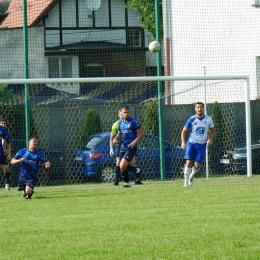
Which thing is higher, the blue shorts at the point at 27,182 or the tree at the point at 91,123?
the tree at the point at 91,123

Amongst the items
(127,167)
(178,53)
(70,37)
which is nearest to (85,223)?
(127,167)

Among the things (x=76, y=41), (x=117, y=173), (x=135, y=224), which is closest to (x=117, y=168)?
(x=117, y=173)

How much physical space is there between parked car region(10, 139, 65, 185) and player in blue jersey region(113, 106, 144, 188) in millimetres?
2238

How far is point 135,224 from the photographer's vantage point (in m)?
10.4

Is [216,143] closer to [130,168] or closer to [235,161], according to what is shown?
[235,161]

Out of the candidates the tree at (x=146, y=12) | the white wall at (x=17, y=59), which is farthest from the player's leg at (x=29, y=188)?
the tree at (x=146, y=12)

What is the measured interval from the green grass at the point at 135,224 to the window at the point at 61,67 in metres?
16.3

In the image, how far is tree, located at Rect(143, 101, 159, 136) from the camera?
68.6 feet

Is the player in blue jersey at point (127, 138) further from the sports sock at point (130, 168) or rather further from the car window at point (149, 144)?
the car window at point (149, 144)

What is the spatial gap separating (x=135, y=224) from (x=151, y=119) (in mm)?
10721

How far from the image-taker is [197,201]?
43.4ft

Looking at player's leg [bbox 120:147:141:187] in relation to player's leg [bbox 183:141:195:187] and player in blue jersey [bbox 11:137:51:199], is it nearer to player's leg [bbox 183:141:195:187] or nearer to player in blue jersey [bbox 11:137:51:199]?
player's leg [bbox 183:141:195:187]

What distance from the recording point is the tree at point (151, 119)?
20.9 m

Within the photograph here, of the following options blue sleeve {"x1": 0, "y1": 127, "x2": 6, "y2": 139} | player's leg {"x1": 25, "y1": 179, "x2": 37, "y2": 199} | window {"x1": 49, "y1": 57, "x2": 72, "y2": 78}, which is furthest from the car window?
window {"x1": 49, "y1": 57, "x2": 72, "y2": 78}
